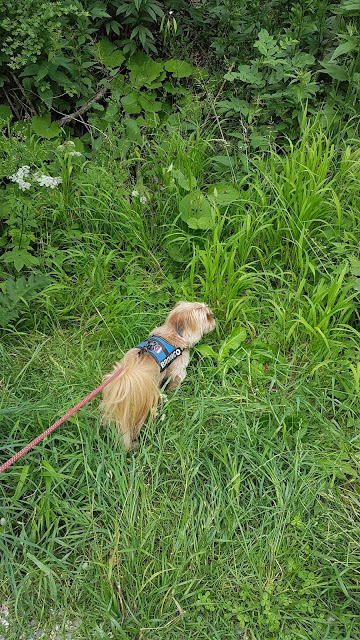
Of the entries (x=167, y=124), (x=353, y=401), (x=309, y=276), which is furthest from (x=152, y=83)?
(x=353, y=401)

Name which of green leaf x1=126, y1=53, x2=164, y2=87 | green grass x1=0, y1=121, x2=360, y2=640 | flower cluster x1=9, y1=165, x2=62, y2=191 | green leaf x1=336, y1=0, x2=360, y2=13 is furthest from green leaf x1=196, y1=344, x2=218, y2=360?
green leaf x1=126, y1=53, x2=164, y2=87

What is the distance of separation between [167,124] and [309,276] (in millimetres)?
1575

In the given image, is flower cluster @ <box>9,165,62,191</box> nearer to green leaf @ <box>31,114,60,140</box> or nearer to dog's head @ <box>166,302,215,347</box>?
green leaf @ <box>31,114,60,140</box>

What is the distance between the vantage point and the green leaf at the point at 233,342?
2.64m

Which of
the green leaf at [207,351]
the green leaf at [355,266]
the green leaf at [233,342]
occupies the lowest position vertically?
the green leaf at [233,342]

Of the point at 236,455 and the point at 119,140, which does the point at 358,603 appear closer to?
the point at 236,455

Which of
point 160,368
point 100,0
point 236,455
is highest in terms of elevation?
point 100,0

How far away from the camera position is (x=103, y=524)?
2.08 m

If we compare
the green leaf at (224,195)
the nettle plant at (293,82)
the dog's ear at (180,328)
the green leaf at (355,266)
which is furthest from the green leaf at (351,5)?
the dog's ear at (180,328)

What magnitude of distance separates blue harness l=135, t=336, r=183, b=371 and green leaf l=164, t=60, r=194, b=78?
92.8 inches

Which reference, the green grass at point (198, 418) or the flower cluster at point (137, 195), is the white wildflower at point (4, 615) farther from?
the flower cluster at point (137, 195)

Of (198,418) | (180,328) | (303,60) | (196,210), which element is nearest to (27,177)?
(196,210)

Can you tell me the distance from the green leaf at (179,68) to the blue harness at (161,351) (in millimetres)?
2357

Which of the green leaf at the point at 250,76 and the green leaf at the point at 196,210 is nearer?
the green leaf at the point at 196,210
